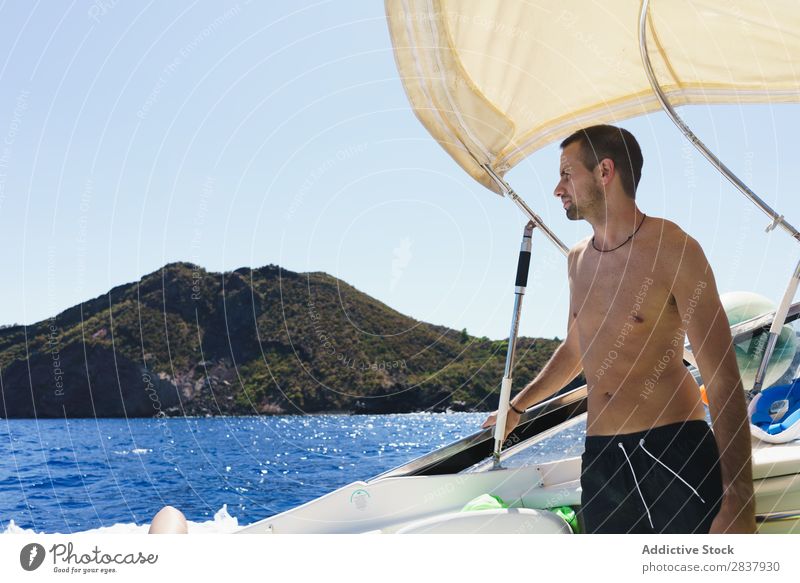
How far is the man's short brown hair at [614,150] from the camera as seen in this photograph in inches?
58.2

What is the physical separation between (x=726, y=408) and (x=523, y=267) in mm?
746

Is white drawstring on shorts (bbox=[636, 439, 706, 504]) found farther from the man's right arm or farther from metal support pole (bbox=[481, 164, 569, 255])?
metal support pole (bbox=[481, 164, 569, 255])

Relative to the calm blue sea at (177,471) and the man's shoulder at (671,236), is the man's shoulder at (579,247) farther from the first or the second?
the calm blue sea at (177,471)

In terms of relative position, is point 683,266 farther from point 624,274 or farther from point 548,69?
point 548,69

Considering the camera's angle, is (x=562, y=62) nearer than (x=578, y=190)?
No

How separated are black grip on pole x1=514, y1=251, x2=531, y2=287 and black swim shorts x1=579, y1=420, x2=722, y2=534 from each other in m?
0.47

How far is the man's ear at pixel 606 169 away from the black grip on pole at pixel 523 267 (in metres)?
0.42

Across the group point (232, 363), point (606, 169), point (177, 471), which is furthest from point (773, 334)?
point (232, 363)

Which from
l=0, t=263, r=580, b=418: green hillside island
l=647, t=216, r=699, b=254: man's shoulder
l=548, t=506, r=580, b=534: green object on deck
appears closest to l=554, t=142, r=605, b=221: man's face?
l=647, t=216, r=699, b=254: man's shoulder

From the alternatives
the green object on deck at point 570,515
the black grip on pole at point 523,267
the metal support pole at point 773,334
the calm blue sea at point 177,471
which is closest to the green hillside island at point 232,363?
the calm blue sea at point 177,471

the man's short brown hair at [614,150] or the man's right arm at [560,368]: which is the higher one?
the man's short brown hair at [614,150]

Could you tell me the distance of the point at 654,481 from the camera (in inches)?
55.6

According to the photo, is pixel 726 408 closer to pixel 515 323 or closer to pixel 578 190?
pixel 578 190

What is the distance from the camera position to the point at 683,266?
1.32 m
